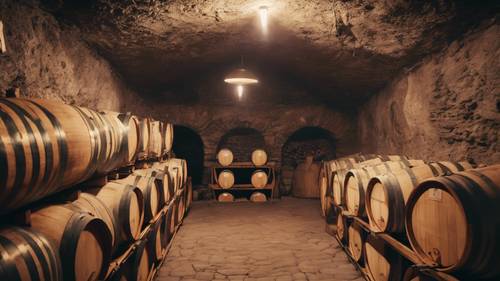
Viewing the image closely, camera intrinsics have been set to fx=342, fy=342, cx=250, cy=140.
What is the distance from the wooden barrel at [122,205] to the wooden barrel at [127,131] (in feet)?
1.34

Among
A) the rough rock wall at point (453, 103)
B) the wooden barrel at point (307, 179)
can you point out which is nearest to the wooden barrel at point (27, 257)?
the rough rock wall at point (453, 103)

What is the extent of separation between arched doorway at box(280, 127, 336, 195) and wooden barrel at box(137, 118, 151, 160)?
5931 mm

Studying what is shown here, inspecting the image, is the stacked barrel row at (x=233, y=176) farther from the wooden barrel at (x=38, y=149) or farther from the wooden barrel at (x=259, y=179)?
the wooden barrel at (x=38, y=149)

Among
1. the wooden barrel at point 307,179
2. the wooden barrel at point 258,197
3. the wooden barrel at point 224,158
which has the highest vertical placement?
the wooden barrel at point 224,158

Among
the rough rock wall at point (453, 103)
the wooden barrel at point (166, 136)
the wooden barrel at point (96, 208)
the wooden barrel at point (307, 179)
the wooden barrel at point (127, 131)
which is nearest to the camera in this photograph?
the wooden barrel at point (96, 208)

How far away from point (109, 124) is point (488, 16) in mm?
4121

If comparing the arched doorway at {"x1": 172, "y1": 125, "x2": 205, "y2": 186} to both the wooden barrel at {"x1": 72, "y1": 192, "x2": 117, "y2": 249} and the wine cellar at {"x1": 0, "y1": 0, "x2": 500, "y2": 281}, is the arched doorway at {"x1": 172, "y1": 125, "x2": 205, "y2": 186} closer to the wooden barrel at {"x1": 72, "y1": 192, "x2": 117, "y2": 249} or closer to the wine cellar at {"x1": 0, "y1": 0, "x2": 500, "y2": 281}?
the wine cellar at {"x1": 0, "y1": 0, "x2": 500, "y2": 281}

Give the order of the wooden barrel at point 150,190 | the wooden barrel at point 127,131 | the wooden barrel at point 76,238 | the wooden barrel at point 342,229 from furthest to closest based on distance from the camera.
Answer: the wooden barrel at point 342,229 → the wooden barrel at point 150,190 → the wooden barrel at point 127,131 → the wooden barrel at point 76,238

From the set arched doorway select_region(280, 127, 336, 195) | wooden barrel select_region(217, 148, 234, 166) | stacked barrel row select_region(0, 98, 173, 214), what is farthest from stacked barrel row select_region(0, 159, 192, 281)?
arched doorway select_region(280, 127, 336, 195)

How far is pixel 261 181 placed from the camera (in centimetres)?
891

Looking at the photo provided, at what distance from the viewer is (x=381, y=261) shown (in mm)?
3197

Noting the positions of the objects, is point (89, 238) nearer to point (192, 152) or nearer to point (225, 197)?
point (225, 197)

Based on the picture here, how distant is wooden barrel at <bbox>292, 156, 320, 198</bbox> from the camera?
367 inches

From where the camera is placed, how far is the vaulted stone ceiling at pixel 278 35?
4207 mm
